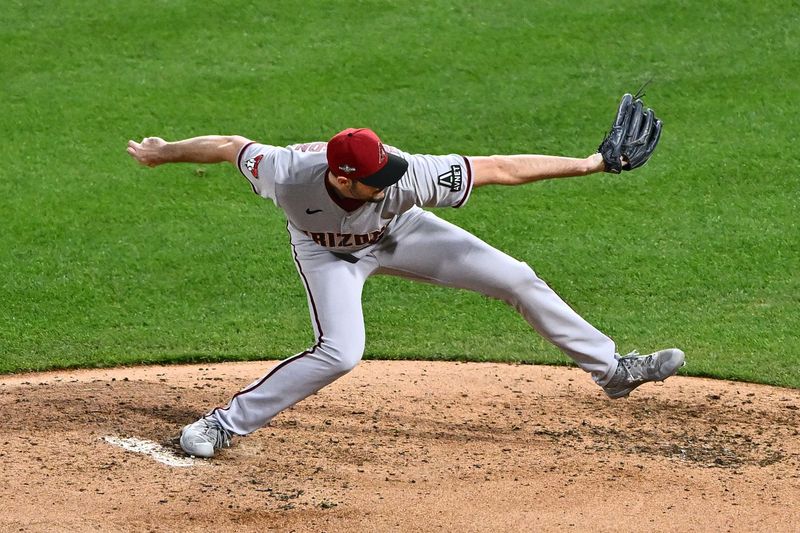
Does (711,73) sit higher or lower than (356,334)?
higher

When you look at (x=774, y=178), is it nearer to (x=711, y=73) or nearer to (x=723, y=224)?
(x=723, y=224)

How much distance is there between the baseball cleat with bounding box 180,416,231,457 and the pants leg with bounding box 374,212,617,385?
3.32 ft

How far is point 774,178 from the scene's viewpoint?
916 centimetres

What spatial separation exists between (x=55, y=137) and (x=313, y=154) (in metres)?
5.40

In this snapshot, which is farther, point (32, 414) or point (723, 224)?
point (723, 224)

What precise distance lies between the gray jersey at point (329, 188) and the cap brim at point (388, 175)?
0.48 ft

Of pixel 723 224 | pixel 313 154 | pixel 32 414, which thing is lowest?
pixel 32 414

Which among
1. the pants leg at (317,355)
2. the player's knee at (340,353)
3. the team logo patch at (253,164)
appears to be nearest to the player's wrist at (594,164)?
the pants leg at (317,355)

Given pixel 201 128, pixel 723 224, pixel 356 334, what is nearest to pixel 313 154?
pixel 356 334

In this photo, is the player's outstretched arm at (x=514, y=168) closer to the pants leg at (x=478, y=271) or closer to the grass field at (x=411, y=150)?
the pants leg at (x=478, y=271)

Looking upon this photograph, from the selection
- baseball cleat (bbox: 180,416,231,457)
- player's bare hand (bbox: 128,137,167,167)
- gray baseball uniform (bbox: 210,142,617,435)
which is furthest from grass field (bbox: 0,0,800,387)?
player's bare hand (bbox: 128,137,167,167)

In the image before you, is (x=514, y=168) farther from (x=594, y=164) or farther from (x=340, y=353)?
(x=340, y=353)

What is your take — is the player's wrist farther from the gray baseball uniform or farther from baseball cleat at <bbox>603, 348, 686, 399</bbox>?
baseball cleat at <bbox>603, 348, 686, 399</bbox>

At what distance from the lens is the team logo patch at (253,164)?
509 centimetres
